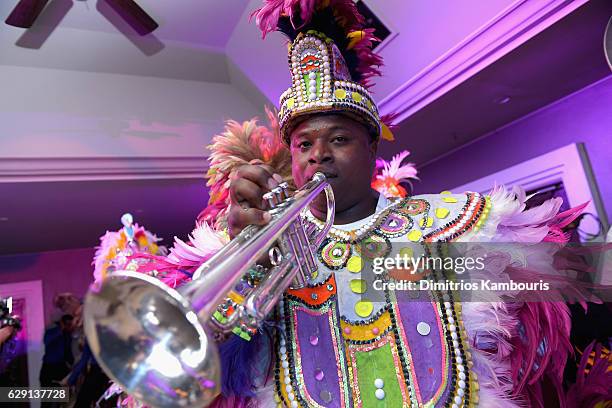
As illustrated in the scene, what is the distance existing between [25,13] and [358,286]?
316 cm

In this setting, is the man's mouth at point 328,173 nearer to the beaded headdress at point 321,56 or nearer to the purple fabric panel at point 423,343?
the beaded headdress at point 321,56

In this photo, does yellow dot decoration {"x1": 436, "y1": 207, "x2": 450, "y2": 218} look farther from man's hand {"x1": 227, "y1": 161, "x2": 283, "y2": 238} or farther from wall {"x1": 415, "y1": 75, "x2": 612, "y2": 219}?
wall {"x1": 415, "y1": 75, "x2": 612, "y2": 219}

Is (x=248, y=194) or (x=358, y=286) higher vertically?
(x=248, y=194)

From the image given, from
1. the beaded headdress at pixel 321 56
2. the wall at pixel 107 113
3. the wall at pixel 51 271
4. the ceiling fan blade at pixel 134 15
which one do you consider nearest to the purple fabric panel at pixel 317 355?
the beaded headdress at pixel 321 56

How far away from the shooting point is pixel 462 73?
3.11 meters

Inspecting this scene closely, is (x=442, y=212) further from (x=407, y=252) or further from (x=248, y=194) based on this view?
(x=248, y=194)

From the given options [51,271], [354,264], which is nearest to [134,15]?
[354,264]

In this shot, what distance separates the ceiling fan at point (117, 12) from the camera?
313cm

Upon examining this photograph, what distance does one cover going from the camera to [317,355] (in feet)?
3.71

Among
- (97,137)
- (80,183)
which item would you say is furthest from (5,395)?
(97,137)

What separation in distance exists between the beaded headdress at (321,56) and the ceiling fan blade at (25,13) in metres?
2.40

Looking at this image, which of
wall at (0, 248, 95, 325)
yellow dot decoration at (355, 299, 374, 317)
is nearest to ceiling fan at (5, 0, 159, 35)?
yellow dot decoration at (355, 299, 374, 317)

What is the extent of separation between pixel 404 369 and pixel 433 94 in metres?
2.65

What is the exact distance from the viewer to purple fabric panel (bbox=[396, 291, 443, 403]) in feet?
3.51
